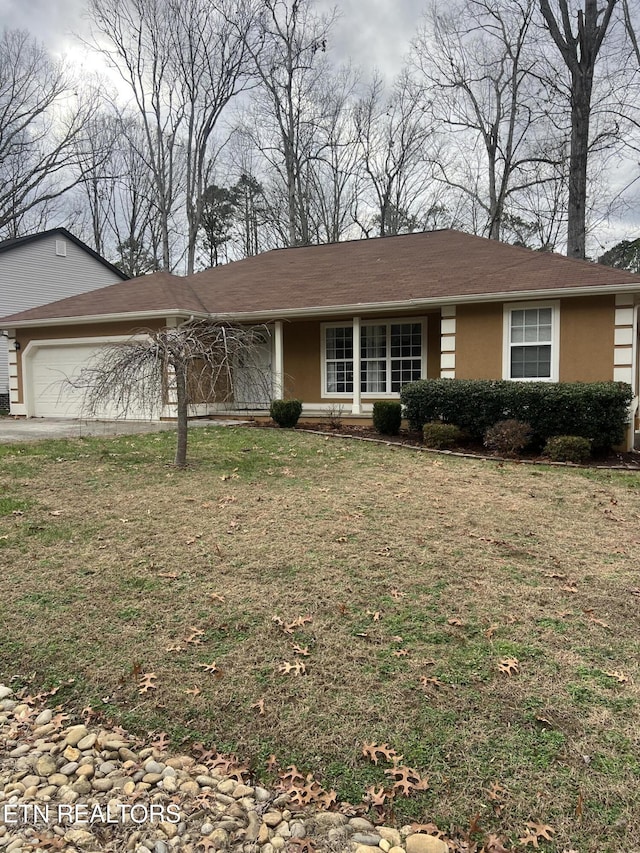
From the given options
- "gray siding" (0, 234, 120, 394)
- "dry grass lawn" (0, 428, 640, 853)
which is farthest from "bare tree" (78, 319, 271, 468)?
"gray siding" (0, 234, 120, 394)

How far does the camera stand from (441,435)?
10148 mm

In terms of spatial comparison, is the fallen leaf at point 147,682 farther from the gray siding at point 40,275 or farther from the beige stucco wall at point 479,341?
the gray siding at point 40,275

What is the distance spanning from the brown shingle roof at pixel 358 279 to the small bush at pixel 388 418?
8.42 ft

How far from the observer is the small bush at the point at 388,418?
38.3 ft

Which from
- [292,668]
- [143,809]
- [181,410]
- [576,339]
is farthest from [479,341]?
[143,809]

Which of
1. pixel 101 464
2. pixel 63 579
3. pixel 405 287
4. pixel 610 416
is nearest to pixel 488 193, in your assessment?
pixel 405 287

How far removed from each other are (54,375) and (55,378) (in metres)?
0.09

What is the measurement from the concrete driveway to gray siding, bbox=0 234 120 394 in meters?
9.06

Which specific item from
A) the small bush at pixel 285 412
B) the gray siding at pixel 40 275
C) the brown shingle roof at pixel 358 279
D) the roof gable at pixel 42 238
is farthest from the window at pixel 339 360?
the roof gable at pixel 42 238

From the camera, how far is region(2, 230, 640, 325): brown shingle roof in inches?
473

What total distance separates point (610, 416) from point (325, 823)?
8.97 m

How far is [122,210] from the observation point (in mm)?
33531

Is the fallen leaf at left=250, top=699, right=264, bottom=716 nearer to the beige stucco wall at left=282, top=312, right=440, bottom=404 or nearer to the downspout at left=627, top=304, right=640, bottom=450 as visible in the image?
the downspout at left=627, top=304, right=640, bottom=450

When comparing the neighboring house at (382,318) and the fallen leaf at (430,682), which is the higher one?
the neighboring house at (382,318)
